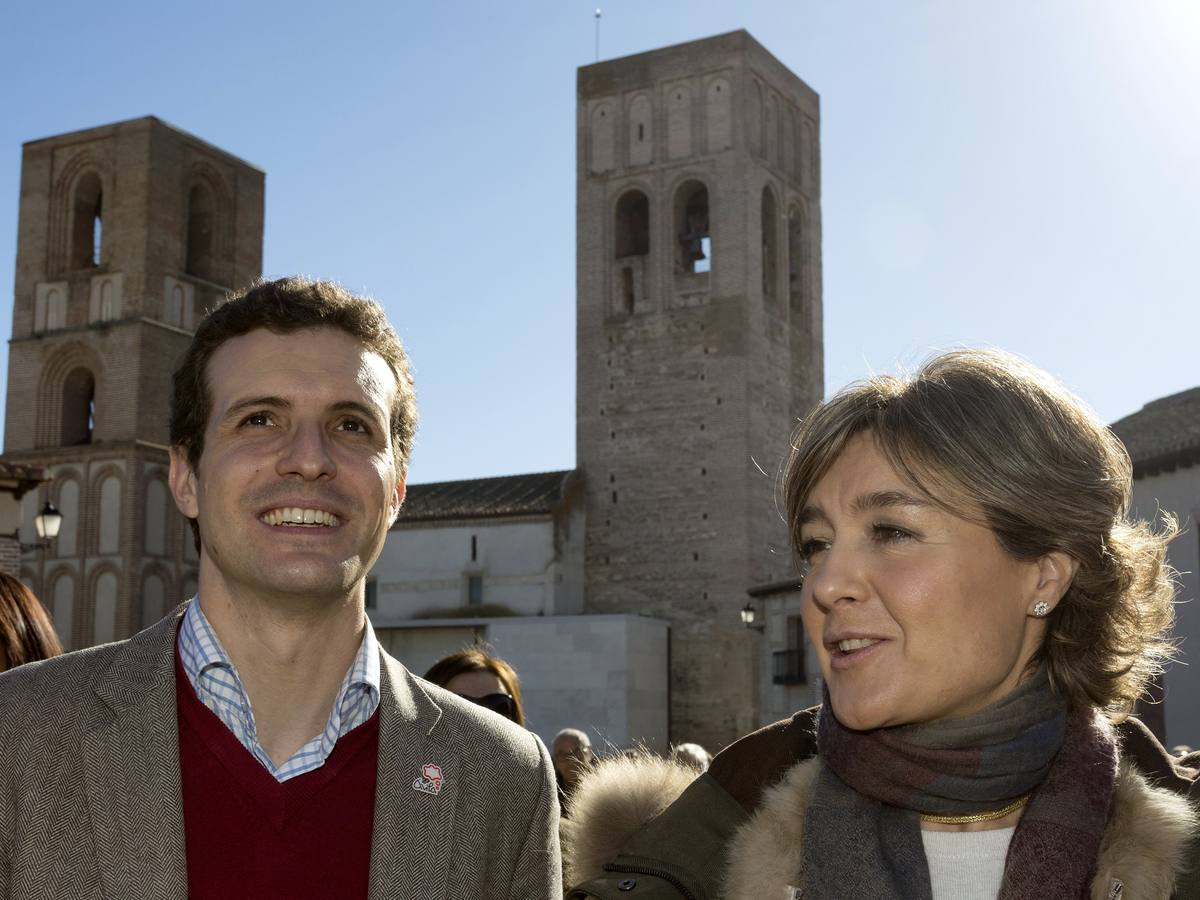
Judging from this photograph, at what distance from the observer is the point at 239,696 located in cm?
259

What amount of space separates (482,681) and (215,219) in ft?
114

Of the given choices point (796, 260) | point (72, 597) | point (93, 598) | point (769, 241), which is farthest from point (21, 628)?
point (796, 260)

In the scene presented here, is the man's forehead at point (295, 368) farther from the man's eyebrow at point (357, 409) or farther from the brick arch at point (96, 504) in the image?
the brick arch at point (96, 504)

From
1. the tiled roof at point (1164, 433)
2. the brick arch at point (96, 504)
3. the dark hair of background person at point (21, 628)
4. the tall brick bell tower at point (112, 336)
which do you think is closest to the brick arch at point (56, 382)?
the tall brick bell tower at point (112, 336)

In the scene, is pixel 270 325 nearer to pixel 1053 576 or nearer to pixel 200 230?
pixel 1053 576

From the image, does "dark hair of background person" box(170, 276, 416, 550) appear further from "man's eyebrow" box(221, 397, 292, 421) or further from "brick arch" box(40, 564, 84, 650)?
"brick arch" box(40, 564, 84, 650)

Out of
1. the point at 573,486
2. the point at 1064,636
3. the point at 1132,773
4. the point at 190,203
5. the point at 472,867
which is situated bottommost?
the point at 472,867

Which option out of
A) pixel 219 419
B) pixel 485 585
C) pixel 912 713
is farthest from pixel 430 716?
pixel 485 585

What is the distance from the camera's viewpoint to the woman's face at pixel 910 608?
7.80 ft

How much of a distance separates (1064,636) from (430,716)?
1.17 m

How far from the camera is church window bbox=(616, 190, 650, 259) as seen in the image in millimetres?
37844

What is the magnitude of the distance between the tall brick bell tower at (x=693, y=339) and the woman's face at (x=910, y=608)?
30101 millimetres

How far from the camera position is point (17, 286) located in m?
37.3

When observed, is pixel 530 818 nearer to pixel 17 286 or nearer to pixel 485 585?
pixel 485 585
